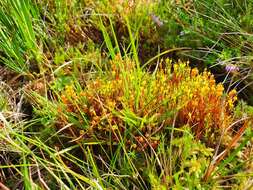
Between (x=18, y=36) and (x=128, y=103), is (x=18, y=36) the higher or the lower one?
the higher one

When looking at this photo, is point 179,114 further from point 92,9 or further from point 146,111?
point 92,9

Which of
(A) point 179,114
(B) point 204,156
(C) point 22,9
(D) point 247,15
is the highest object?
(C) point 22,9

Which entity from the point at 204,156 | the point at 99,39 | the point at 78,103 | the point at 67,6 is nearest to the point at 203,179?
the point at 204,156

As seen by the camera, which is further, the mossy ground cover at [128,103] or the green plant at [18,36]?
the green plant at [18,36]

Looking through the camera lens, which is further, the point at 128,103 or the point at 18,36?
the point at 18,36

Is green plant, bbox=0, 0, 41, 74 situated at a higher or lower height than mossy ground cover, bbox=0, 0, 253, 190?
higher

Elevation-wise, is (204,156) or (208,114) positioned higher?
(208,114)

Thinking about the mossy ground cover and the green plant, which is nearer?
the mossy ground cover

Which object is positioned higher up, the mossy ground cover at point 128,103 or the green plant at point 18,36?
the green plant at point 18,36
